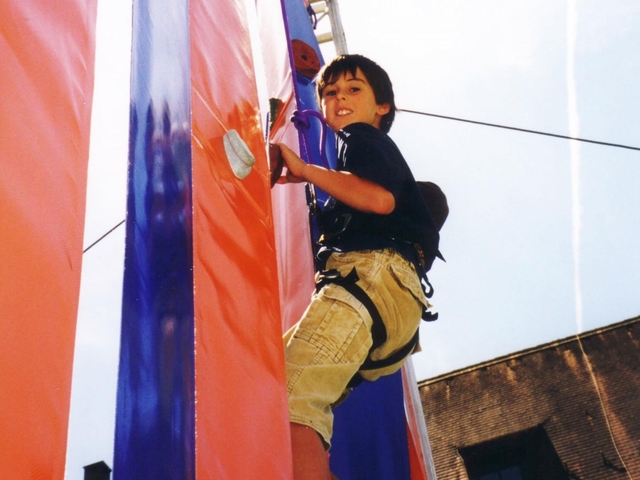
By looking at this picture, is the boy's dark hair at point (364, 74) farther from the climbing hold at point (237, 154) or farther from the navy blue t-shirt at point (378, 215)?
the climbing hold at point (237, 154)

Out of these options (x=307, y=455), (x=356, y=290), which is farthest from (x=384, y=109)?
(x=307, y=455)

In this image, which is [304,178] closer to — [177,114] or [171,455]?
[177,114]

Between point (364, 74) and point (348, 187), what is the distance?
1.93 ft

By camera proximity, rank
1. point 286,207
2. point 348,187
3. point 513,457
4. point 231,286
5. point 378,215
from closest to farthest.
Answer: point 231,286 < point 348,187 < point 378,215 < point 286,207 < point 513,457

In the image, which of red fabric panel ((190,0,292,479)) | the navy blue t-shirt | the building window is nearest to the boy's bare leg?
red fabric panel ((190,0,292,479))

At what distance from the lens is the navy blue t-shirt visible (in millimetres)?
1750

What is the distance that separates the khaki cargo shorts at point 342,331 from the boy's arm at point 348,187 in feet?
0.52

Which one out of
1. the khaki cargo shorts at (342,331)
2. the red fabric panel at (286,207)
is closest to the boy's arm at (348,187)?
the khaki cargo shorts at (342,331)

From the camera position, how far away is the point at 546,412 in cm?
806

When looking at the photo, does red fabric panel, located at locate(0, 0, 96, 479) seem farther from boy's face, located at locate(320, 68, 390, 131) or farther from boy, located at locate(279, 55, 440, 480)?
boy's face, located at locate(320, 68, 390, 131)

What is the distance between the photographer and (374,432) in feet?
8.59

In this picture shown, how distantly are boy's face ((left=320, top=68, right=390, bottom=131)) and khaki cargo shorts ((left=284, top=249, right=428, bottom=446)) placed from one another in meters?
0.46

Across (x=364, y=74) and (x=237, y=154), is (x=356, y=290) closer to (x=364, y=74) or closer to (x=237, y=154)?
(x=237, y=154)

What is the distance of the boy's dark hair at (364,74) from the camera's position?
2.13 meters
